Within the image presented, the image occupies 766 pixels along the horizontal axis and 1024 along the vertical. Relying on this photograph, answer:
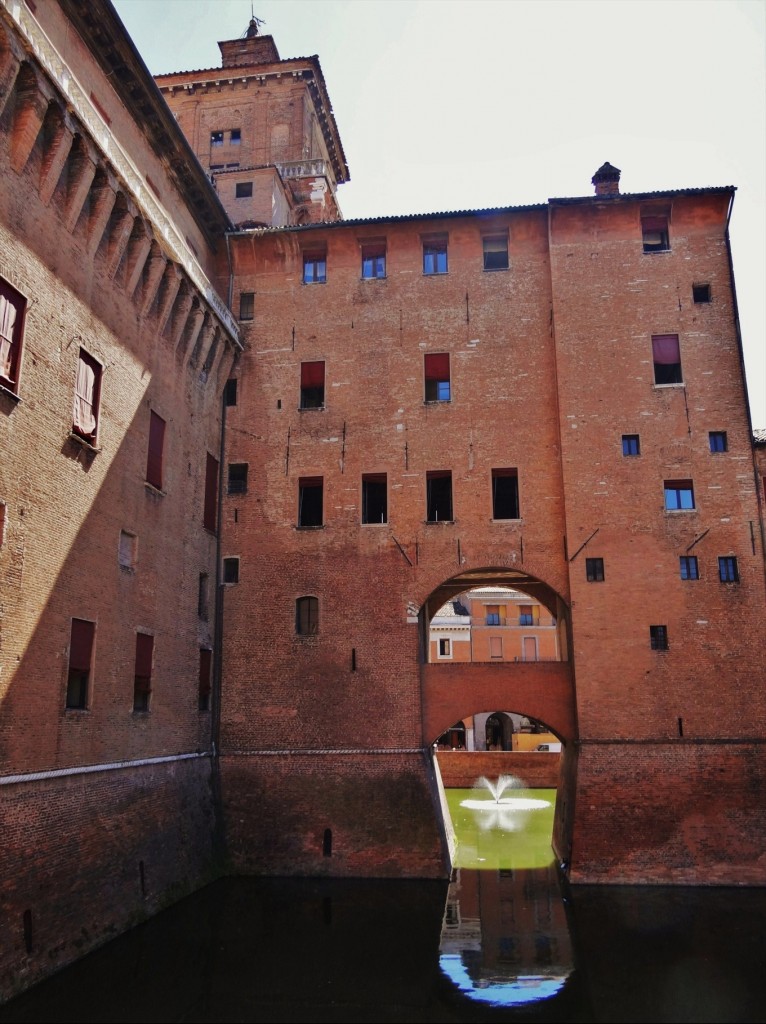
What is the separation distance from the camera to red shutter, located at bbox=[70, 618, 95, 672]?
1555 centimetres

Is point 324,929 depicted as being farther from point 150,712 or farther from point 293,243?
point 293,243

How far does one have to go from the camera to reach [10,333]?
1392cm

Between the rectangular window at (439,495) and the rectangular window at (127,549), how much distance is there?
26.7 feet

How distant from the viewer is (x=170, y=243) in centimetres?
1948

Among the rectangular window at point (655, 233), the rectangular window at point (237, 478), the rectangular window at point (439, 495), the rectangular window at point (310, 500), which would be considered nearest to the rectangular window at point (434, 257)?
the rectangular window at point (655, 233)

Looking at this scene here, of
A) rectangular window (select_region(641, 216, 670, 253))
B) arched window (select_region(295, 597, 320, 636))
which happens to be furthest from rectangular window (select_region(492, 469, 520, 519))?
rectangular window (select_region(641, 216, 670, 253))

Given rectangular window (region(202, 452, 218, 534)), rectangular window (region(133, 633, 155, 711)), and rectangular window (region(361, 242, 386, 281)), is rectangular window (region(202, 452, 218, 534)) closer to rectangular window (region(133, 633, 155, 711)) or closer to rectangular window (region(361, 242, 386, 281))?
rectangular window (region(133, 633, 155, 711))

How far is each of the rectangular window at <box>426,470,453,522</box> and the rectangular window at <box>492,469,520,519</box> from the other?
1244 millimetres

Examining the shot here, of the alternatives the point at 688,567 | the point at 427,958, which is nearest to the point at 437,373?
the point at 688,567

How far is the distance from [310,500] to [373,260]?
742cm

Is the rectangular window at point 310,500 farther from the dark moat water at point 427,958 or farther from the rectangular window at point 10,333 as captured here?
the rectangular window at point 10,333

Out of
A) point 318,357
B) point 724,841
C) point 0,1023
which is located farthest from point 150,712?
point 724,841

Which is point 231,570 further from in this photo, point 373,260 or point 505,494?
point 373,260

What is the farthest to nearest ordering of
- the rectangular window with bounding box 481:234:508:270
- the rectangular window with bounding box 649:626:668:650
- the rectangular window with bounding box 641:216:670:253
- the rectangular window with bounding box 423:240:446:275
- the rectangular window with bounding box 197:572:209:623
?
the rectangular window with bounding box 423:240:446:275 → the rectangular window with bounding box 481:234:508:270 → the rectangular window with bounding box 641:216:670:253 → the rectangular window with bounding box 197:572:209:623 → the rectangular window with bounding box 649:626:668:650
